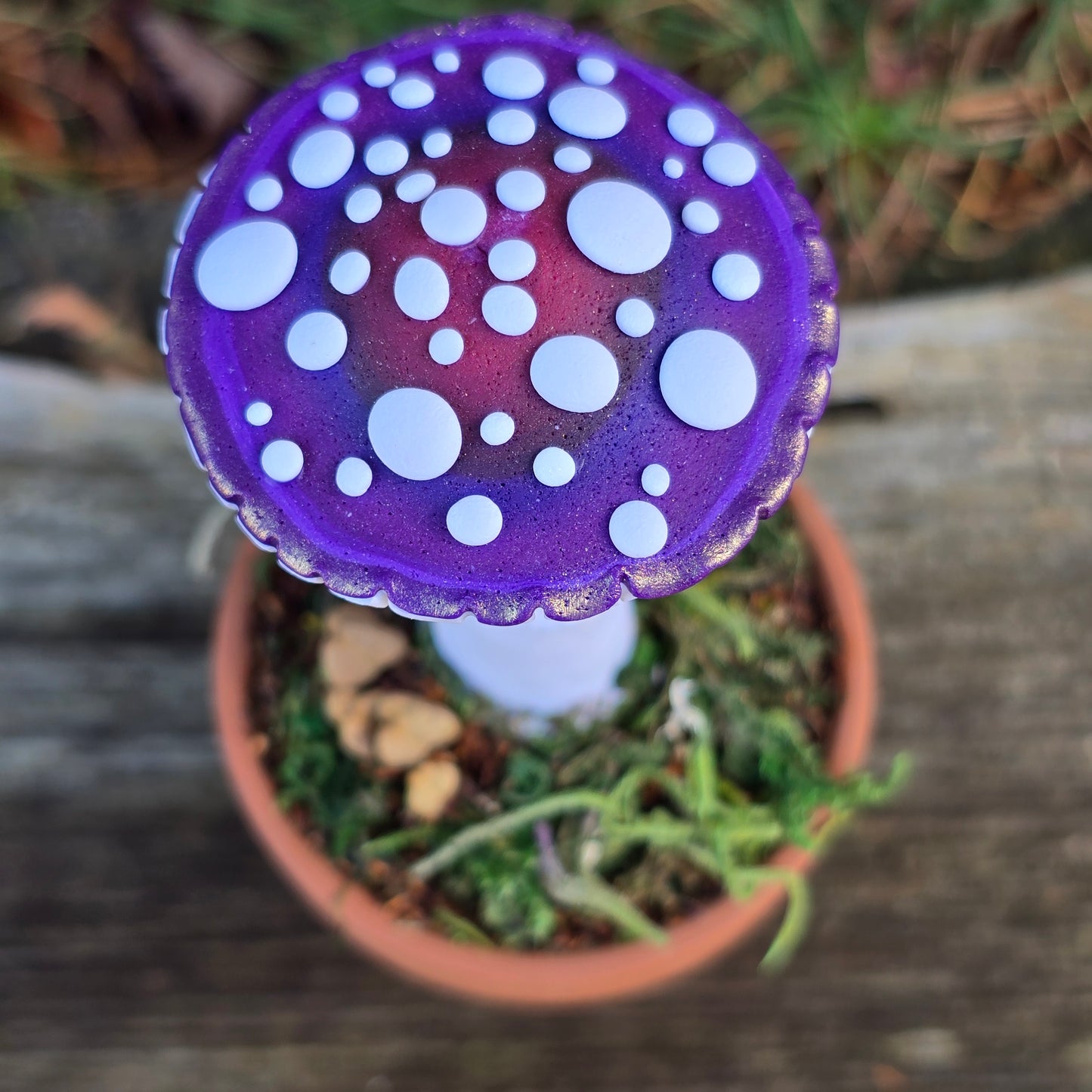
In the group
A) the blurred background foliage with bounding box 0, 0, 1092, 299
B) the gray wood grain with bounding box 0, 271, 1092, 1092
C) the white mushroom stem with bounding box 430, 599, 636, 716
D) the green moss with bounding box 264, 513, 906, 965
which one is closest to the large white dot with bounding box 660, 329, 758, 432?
the white mushroom stem with bounding box 430, 599, 636, 716

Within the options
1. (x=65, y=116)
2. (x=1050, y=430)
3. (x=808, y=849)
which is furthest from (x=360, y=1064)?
(x=65, y=116)

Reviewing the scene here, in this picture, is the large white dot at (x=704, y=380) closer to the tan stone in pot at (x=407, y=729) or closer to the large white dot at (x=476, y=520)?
the large white dot at (x=476, y=520)

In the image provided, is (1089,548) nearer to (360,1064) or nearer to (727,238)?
(727,238)

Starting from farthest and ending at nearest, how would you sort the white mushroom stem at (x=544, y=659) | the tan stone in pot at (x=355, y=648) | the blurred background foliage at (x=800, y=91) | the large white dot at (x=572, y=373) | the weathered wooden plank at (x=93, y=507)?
the blurred background foliage at (x=800, y=91) → the weathered wooden plank at (x=93, y=507) → the tan stone in pot at (x=355, y=648) → the white mushroom stem at (x=544, y=659) → the large white dot at (x=572, y=373)

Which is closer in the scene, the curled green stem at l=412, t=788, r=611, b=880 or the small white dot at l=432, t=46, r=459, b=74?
the small white dot at l=432, t=46, r=459, b=74

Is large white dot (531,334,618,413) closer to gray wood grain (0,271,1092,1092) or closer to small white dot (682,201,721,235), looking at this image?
small white dot (682,201,721,235)

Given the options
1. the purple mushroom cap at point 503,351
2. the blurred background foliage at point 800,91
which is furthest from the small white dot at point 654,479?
the blurred background foliage at point 800,91
